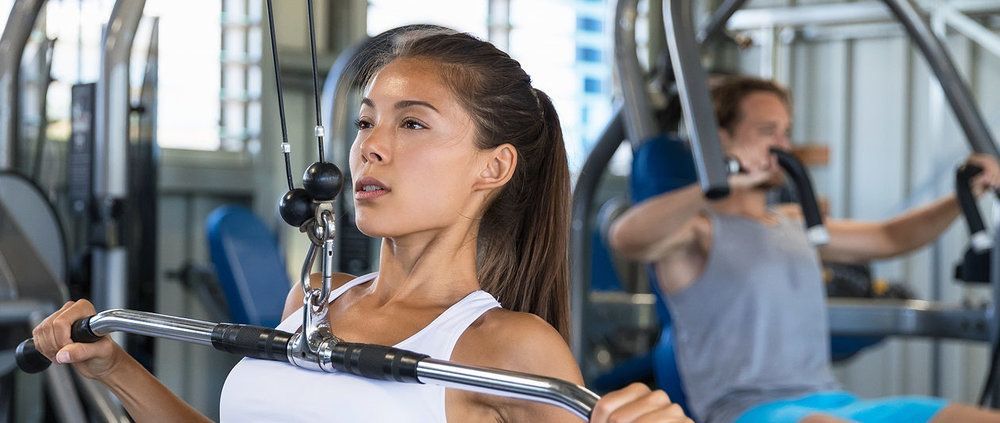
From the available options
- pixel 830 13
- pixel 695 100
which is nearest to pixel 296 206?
pixel 695 100

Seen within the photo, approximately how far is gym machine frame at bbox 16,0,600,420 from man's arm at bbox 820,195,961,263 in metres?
2.22

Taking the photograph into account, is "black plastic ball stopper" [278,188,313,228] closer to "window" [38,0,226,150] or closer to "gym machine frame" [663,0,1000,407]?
"gym machine frame" [663,0,1000,407]

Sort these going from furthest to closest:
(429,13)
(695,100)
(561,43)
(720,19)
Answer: (561,43)
(429,13)
(720,19)
(695,100)

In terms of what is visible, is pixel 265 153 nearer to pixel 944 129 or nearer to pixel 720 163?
pixel 720 163

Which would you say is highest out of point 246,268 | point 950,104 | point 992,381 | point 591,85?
point 591,85

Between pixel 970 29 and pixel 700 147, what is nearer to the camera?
pixel 700 147

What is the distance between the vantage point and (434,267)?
1.46 meters

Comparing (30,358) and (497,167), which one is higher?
(497,167)

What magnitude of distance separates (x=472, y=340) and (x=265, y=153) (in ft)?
11.8

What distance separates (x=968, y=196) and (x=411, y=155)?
6.62 feet

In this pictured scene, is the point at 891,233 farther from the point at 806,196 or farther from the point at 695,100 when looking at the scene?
the point at 695,100

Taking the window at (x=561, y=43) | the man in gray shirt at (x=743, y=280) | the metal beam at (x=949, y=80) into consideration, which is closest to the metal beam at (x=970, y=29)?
the window at (x=561, y=43)

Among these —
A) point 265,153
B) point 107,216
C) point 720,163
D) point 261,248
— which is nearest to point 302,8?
point 265,153

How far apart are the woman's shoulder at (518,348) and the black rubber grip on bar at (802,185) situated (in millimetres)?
1521
